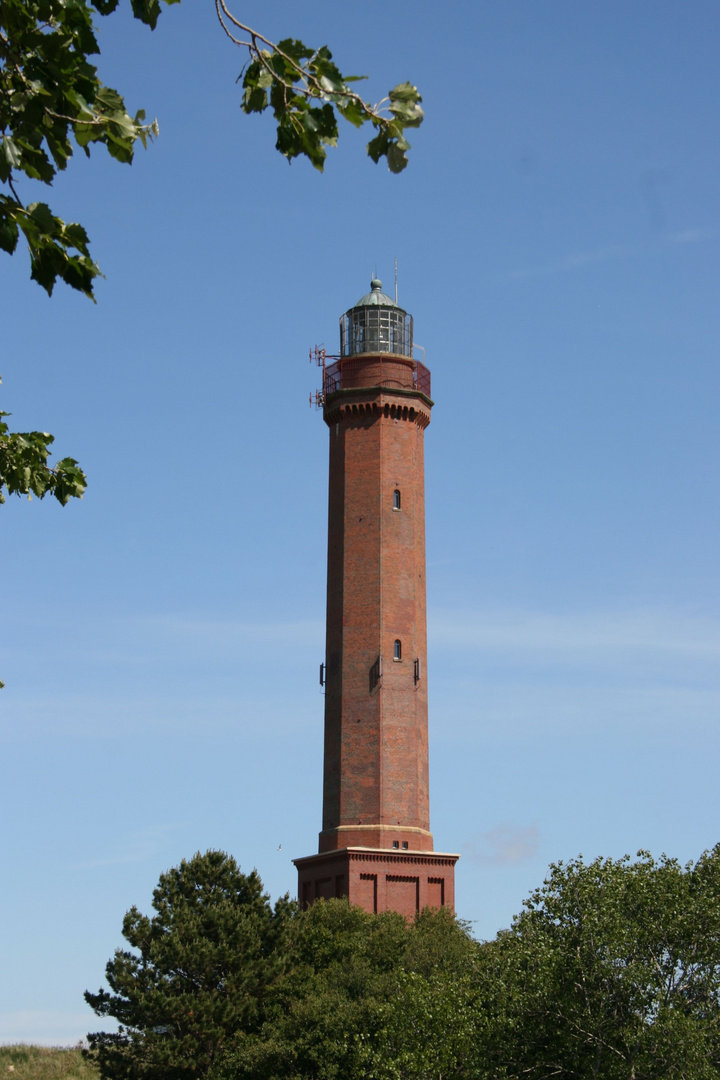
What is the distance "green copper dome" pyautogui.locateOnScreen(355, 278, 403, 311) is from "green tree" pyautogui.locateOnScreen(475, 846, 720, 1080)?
35.2m

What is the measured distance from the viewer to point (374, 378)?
5994 centimetres

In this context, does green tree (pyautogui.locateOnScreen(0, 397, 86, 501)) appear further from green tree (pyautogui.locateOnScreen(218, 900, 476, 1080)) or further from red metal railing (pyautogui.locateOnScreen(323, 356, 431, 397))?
red metal railing (pyautogui.locateOnScreen(323, 356, 431, 397))

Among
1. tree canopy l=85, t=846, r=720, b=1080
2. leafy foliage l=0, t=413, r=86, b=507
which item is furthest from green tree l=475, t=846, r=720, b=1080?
leafy foliage l=0, t=413, r=86, b=507

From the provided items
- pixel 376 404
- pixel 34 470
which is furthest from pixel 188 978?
pixel 34 470

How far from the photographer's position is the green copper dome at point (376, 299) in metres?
62.3

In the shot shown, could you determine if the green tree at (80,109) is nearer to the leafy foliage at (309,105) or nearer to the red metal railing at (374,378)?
the leafy foliage at (309,105)

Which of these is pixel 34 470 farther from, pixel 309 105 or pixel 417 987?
pixel 417 987

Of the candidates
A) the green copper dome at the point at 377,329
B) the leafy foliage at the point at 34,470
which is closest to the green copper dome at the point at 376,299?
the green copper dome at the point at 377,329

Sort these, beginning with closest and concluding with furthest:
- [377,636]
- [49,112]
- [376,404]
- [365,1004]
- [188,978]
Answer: [49,112]
[365,1004]
[188,978]
[377,636]
[376,404]

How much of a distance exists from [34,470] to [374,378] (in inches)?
1821

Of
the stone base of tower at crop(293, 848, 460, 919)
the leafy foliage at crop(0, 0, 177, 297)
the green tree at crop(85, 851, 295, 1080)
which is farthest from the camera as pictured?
the stone base of tower at crop(293, 848, 460, 919)

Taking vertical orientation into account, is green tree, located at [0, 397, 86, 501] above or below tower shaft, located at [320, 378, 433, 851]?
below

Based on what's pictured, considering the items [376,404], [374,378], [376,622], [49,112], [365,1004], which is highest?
[374,378]

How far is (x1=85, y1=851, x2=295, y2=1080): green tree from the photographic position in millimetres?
41281
